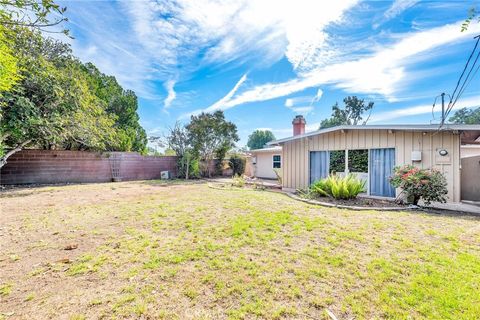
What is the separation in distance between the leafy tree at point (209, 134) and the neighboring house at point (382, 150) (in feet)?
22.6

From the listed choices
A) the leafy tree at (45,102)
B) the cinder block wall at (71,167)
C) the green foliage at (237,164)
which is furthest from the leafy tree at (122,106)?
the green foliage at (237,164)

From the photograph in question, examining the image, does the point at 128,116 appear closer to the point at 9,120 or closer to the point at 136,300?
the point at 9,120

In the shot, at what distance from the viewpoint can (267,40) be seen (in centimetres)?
920

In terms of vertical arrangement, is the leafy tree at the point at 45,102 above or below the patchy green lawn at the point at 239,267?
above

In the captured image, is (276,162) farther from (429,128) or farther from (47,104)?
(47,104)

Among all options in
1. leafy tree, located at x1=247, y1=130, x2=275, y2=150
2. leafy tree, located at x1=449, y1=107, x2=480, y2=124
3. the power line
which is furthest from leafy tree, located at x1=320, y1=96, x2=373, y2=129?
the power line

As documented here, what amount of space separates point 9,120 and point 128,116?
991 cm

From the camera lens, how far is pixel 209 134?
16.6 m

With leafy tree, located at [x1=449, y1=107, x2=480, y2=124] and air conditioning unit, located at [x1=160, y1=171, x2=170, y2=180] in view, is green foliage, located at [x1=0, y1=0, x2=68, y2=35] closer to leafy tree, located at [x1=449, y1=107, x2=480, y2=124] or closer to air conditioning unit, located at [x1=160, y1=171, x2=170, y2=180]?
air conditioning unit, located at [x1=160, y1=171, x2=170, y2=180]

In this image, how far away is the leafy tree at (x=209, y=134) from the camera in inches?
638

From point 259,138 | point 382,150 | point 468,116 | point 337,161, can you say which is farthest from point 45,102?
point 468,116

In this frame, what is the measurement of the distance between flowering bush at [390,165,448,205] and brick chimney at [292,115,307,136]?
7880mm

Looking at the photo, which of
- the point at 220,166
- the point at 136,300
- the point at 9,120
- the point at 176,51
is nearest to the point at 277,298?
the point at 136,300

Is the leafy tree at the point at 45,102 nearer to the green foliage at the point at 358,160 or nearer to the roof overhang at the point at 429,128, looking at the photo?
the roof overhang at the point at 429,128
